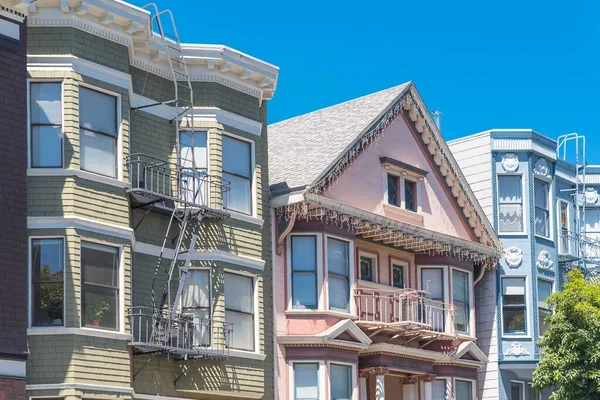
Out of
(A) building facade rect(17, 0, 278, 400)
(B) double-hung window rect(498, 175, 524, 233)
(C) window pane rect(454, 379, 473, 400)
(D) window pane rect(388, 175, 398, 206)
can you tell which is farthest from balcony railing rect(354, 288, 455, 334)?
(B) double-hung window rect(498, 175, 524, 233)

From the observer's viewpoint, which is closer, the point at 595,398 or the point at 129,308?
the point at 129,308

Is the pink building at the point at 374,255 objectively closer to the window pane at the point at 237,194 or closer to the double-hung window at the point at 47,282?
the window pane at the point at 237,194

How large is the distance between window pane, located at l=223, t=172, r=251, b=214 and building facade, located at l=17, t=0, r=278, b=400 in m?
0.04

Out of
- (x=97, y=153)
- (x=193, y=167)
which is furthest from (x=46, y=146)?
(x=193, y=167)

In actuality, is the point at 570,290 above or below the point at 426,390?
above

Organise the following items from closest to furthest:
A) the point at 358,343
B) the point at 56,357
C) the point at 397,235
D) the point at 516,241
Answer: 1. the point at 56,357
2. the point at 358,343
3. the point at 397,235
4. the point at 516,241

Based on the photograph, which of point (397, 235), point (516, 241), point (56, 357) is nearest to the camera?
point (56, 357)

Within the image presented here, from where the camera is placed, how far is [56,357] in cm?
2712

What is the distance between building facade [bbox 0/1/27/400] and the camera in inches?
1003

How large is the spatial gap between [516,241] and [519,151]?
119 inches

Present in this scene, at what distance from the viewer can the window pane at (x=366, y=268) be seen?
123 ft

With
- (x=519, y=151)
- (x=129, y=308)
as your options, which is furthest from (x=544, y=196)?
(x=129, y=308)

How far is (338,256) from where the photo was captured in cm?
3559

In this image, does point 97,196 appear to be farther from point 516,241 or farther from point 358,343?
point 516,241
